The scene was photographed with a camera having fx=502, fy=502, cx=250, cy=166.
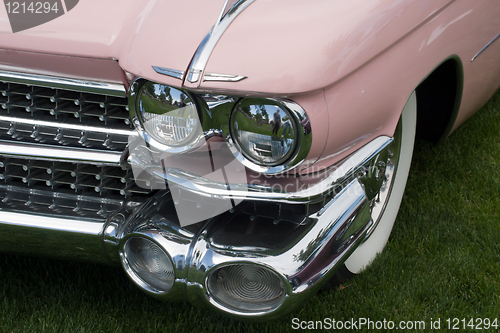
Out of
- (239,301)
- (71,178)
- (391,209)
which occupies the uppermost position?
(71,178)

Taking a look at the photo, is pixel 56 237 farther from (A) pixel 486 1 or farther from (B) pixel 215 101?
(A) pixel 486 1

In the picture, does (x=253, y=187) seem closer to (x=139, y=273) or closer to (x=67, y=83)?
(x=139, y=273)

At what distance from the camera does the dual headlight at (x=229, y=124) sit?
1285mm

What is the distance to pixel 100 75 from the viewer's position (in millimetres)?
1528

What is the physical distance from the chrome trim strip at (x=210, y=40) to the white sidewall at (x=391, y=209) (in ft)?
3.15

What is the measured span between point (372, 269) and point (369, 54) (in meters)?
1.08

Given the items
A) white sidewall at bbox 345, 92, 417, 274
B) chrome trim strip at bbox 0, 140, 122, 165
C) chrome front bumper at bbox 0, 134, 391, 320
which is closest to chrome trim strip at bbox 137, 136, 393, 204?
chrome front bumper at bbox 0, 134, 391, 320

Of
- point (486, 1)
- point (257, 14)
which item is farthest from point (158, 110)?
point (486, 1)

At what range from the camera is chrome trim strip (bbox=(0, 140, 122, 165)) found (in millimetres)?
1560

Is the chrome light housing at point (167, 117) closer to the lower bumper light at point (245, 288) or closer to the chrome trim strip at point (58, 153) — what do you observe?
the chrome trim strip at point (58, 153)

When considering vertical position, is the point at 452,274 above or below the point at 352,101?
below

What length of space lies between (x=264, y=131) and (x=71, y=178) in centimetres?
84

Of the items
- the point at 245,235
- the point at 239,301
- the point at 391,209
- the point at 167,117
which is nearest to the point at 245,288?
the point at 239,301

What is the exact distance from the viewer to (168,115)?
1390 mm
